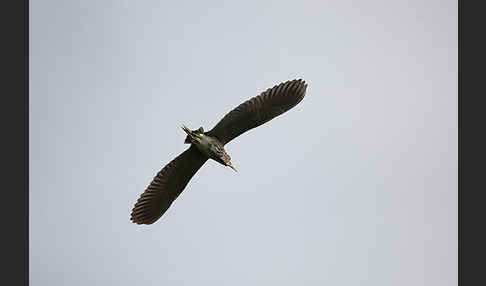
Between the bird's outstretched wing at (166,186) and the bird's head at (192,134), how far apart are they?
0.48 metres

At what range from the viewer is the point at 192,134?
17.8 meters

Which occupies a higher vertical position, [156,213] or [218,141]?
[218,141]

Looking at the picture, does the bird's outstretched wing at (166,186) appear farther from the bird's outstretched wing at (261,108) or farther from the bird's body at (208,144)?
the bird's outstretched wing at (261,108)

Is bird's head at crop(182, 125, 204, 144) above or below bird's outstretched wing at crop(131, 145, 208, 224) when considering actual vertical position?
above

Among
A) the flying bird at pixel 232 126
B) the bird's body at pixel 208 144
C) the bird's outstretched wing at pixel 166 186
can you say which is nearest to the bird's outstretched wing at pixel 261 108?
the flying bird at pixel 232 126

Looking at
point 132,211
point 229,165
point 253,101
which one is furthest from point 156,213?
point 253,101

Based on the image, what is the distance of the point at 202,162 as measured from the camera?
1872 centimetres

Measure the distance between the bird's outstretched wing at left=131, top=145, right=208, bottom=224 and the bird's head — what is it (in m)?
0.48

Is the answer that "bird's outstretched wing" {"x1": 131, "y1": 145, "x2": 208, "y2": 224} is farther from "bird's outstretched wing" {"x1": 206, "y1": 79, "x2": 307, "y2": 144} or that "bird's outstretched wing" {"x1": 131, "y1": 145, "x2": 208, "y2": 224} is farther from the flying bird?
"bird's outstretched wing" {"x1": 206, "y1": 79, "x2": 307, "y2": 144}

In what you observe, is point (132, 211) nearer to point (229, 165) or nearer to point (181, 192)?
point (181, 192)

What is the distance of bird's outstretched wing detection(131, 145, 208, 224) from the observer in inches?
730

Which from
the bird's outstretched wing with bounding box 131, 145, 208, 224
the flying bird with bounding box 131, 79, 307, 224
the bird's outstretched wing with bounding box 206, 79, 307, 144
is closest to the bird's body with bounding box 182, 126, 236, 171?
the flying bird with bounding box 131, 79, 307, 224

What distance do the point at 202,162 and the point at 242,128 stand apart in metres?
1.40

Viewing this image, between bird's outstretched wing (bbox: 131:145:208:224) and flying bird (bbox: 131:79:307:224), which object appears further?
bird's outstretched wing (bbox: 131:145:208:224)
